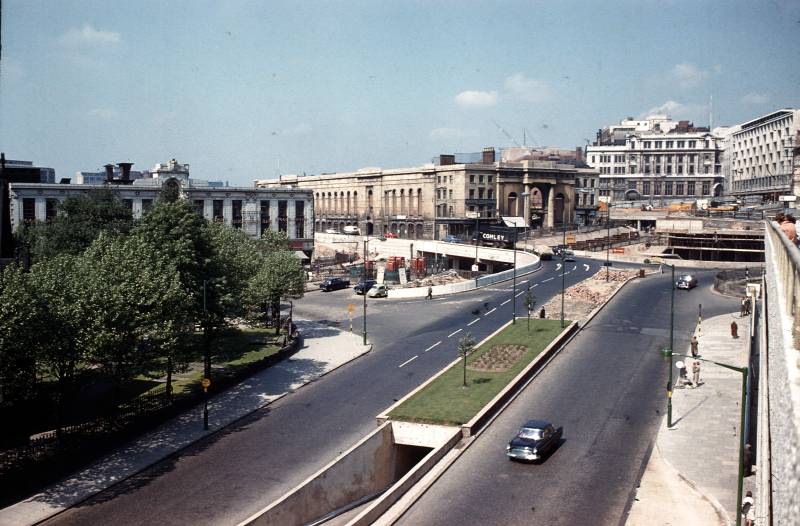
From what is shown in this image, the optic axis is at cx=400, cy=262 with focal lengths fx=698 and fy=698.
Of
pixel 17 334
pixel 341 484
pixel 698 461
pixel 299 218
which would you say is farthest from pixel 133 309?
pixel 299 218

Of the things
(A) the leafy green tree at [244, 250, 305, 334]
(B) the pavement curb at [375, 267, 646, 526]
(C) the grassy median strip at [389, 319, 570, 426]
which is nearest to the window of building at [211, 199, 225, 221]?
(A) the leafy green tree at [244, 250, 305, 334]

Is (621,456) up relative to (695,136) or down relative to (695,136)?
down

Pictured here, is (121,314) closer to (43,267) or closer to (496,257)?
(43,267)

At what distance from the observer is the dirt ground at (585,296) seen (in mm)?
57284

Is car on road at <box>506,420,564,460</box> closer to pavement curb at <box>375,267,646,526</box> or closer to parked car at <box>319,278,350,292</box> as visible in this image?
pavement curb at <box>375,267,646,526</box>

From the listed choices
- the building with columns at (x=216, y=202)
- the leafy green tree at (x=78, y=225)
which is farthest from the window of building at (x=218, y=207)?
the leafy green tree at (x=78, y=225)

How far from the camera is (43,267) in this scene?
33.0m

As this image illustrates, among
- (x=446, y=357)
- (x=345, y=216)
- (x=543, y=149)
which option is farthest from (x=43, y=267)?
(x=543, y=149)

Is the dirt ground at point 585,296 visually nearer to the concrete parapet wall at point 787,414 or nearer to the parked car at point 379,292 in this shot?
the parked car at point 379,292

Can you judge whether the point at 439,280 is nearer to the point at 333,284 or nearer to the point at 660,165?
the point at 333,284

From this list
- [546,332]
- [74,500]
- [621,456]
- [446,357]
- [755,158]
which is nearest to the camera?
[74,500]

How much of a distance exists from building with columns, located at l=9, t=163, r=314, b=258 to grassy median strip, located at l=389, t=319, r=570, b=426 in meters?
41.2

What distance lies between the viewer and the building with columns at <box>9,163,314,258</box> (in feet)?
250

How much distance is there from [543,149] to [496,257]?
70.9m
